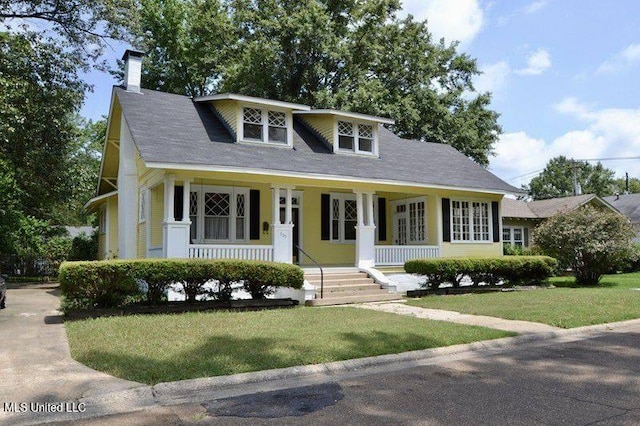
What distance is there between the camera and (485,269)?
16.2 m

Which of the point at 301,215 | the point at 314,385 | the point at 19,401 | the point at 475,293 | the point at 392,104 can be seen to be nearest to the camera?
the point at 19,401

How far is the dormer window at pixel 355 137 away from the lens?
1875cm

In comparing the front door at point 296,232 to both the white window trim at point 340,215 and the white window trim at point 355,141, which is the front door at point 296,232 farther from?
the white window trim at point 355,141

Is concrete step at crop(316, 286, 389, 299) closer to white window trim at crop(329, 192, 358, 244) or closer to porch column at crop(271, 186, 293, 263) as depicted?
porch column at crop(271, 186, 293, 263)

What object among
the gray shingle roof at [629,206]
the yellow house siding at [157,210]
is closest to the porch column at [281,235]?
the yellow house siding at [157,210]

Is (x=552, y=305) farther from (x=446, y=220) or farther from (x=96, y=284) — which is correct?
(x=96, y=284)

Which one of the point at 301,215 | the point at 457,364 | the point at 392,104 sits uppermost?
the point at 392,104

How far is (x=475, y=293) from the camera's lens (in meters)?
15.7

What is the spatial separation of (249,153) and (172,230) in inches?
140

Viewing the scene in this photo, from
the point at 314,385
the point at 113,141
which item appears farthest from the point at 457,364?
the point at 113,141

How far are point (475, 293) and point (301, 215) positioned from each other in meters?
6.27

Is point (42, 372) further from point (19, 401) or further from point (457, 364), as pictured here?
point (457, 364)

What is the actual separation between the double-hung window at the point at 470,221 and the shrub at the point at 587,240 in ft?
6.62

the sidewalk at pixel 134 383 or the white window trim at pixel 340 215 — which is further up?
the white window trim at pixel 340 215
